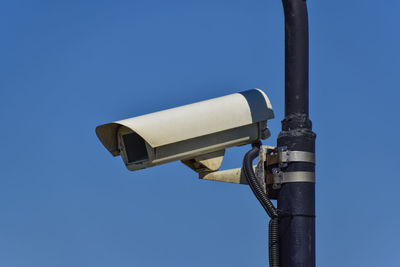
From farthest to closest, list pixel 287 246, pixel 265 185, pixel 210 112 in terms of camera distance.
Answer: pixel 210 112 < pixel 265 185 < pixel 287 246

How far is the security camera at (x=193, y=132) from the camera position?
428 cm

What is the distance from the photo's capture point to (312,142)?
397 centimetres

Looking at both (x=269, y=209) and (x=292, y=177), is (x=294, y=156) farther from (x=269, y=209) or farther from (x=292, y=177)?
(x=269, y=209)

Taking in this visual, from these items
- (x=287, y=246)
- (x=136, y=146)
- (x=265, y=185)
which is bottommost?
(x=287, y=246)

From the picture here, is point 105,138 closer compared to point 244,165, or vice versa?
point 244,165

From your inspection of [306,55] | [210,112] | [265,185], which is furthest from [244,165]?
[306,55]

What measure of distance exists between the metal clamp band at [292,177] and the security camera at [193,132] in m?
0.63

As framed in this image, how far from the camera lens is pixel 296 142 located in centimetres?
393

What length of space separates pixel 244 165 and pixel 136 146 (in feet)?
2.79

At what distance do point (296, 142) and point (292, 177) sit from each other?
0.22m

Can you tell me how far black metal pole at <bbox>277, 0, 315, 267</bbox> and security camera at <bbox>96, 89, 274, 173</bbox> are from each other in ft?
1.87

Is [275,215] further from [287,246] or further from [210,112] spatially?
[210,112]

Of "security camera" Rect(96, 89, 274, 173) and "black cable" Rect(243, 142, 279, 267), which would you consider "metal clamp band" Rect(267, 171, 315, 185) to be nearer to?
"black cable" Rect(243, 142, 279, 267)

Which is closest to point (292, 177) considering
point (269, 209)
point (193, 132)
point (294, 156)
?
point (294, 156)
